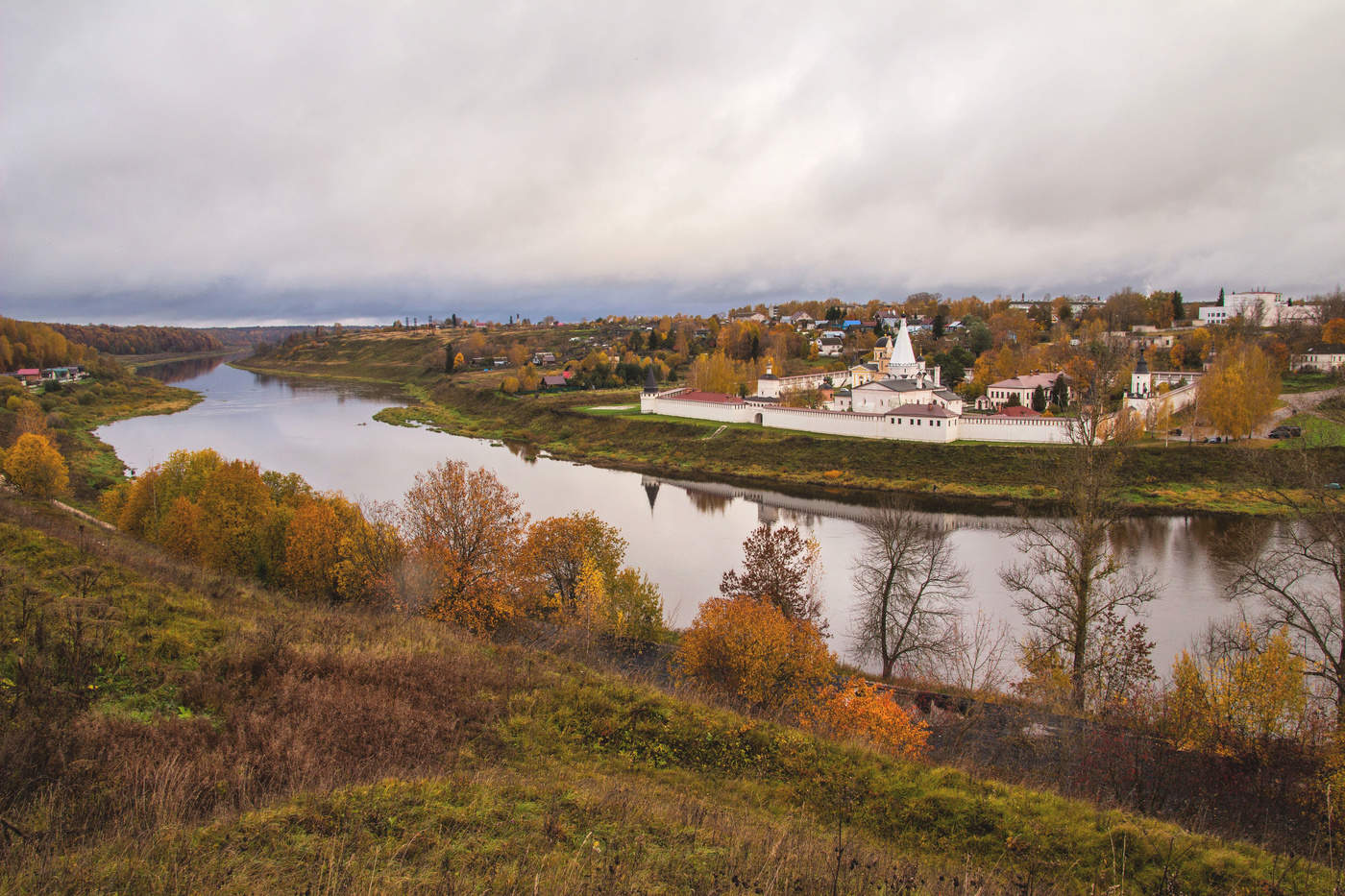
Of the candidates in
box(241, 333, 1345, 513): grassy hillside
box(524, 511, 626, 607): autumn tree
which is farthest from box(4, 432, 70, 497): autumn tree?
box(241, 333, 1345, 513): grassy hillside

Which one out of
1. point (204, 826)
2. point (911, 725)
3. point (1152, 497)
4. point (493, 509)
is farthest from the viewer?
point (1152, 497)

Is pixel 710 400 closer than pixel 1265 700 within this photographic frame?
No

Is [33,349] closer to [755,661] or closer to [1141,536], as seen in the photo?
[755,661]

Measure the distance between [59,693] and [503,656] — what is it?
360 cm

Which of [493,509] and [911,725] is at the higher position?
[493,509]

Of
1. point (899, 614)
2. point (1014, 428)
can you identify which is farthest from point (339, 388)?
point (899, 614)

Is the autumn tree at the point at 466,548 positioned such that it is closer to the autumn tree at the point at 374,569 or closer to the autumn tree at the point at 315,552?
the autumn tree at the point at 374,569

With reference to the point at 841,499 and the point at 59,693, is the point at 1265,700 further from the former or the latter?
the point at 841,499

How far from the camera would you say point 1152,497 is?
23.4 metres

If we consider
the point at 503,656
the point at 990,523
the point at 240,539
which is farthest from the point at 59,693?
the point at 990,523

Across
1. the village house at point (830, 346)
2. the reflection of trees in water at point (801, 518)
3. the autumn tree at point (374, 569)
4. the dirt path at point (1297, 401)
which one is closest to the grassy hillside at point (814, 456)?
the reflection of trees in water at point (801, 518)

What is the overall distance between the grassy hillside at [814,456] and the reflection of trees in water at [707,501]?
3.21 metres

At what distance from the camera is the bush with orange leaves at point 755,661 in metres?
7.89

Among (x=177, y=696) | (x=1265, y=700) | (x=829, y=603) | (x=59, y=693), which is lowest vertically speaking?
(x=829, y=603)
